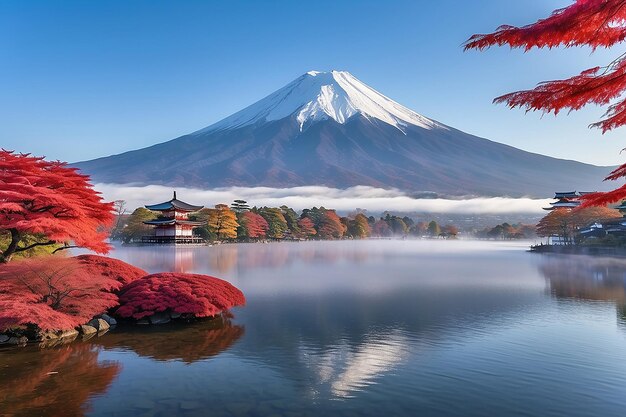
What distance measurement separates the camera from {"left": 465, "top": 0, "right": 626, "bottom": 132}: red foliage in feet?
15.3

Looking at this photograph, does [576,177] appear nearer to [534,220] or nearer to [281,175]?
[534,220]

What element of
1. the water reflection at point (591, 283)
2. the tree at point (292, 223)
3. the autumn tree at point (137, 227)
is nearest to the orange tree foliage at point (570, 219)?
the water reflection at point (591, 283)

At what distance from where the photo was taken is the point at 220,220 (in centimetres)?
5703

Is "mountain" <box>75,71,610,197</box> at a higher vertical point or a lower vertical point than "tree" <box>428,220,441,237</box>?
higher

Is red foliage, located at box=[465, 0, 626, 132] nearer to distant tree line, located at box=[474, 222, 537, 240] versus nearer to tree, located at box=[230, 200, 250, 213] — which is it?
tree, located at box=[230, 200, 250, 213]

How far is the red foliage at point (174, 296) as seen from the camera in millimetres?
11945

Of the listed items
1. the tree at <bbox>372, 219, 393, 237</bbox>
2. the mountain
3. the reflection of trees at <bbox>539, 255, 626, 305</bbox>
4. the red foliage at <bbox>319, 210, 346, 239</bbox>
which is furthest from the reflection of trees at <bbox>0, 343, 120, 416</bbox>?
the mountain

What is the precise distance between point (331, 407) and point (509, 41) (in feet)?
18.0

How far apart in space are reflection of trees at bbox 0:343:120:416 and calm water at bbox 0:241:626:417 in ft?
0.11

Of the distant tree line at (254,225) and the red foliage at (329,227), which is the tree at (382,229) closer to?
the distant tree line at (254,225)

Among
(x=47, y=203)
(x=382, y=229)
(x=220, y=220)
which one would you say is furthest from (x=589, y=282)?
(x=382, y=229)

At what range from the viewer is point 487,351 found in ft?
30.8

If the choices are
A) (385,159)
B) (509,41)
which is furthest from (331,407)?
(385,159)

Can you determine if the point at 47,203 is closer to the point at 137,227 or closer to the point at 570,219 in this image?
the point at 137,227
